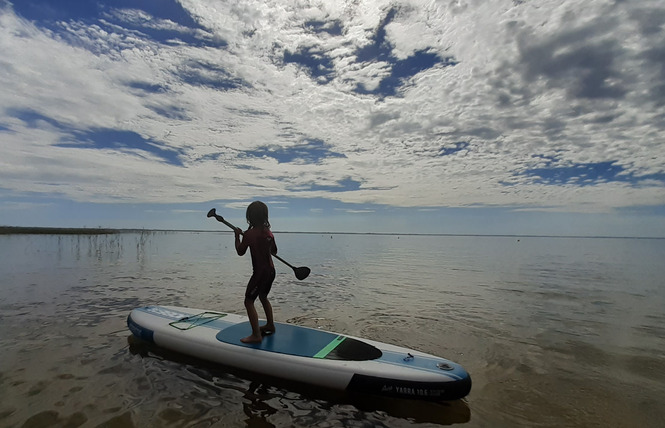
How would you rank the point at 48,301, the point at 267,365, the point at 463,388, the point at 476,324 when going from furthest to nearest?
the point at 48,301, the point at 476,324, the point at 267,365, the point at 463,388

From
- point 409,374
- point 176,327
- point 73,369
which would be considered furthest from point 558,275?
point 73,369

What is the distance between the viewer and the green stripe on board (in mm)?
5148

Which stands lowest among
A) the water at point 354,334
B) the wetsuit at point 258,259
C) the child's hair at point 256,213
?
the water at point 354,334

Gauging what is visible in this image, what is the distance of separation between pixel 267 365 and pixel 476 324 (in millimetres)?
6281

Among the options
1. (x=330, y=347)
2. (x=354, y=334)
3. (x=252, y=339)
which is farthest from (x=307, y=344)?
(x=354, y=334)

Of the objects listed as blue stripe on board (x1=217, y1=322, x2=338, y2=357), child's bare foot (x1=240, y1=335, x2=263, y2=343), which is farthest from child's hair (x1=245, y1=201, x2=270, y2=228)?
blue stripe on board (x1=217, y1=322, x2=338, y2=357)

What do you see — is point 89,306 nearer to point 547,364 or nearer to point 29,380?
point 29,380

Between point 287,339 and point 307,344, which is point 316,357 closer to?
point 307,344

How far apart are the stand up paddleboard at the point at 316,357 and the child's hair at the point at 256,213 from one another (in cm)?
209

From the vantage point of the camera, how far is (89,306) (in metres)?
9.52

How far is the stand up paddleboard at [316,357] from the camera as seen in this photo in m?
4.51

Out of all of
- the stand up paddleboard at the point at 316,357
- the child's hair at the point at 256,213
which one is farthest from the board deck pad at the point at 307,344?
the child's hair at the point at 256,213

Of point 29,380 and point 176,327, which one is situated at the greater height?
point 176,327

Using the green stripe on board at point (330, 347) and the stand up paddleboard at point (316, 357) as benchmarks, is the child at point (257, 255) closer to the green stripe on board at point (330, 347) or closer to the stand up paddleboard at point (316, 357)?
the stand up paddleboard at point (316, 357)
